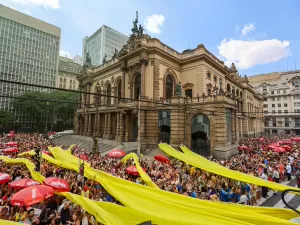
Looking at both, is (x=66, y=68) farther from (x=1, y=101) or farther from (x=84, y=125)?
(x=84, y=125)

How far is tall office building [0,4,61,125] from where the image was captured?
229 feet

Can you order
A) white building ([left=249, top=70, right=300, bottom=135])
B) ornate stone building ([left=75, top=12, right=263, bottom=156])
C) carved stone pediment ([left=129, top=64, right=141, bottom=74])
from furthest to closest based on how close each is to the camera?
white building ([left=249, top=70, right=300, bottom=135]), carved stone pediment ([left=129, top=64, right=141, bottom=74]), ornate stone building ([left=75, top=12, right=263, bottom=156])

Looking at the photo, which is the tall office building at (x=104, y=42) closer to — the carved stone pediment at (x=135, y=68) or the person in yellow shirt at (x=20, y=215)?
the carved stone pediment at (x=135, y=68)

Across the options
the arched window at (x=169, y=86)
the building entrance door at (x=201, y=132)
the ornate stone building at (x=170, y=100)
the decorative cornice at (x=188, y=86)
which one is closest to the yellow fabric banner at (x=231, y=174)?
the ornate stone building at (x=170, y=100)

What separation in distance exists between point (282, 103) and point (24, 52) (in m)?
107

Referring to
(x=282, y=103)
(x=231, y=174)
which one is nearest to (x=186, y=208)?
(x=231, y=174)

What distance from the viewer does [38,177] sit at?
34.4 ft

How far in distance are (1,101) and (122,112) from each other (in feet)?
204

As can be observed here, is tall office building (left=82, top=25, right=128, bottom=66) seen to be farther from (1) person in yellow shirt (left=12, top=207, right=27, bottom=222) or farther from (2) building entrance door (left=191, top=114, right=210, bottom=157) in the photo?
(1) person in yellow shirt (left=12, top=207, right=27, bottom=222)

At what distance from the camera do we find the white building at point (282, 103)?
228 ft

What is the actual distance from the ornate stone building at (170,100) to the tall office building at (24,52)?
5516cm

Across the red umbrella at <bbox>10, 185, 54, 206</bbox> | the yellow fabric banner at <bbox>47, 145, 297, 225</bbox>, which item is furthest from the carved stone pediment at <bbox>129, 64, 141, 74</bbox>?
the yellow fabric banner at <bbox>47, 145, 297, 225</bbox>

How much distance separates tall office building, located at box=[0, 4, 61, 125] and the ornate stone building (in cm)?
5516

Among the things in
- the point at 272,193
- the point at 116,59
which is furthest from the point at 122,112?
the point at 272,193
